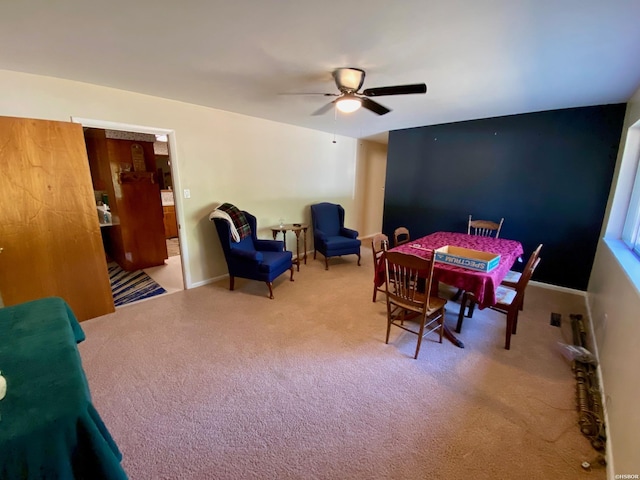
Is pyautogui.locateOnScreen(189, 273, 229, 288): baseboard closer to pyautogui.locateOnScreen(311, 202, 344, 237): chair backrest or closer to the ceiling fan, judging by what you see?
pyautogui.locateOnScreen(311, 202, 344, 237): chair backrest

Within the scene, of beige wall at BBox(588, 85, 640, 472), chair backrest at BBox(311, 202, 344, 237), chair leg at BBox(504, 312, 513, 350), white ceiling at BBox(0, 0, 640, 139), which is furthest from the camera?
chair backrest at BBox(311, 202, 344, 237)

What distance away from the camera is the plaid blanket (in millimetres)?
3422

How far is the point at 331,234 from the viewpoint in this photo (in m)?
4.89

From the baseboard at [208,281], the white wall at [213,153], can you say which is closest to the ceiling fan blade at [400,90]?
the white wall at [213,153]

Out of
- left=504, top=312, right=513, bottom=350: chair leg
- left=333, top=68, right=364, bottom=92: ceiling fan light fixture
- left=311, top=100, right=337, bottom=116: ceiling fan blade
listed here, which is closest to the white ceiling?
left=333, top=68, right=364, bottom=92: ceiling fan light fixture

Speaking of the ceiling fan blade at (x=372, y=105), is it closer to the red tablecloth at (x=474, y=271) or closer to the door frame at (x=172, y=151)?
the red tablecloth at (x=474, y=271)

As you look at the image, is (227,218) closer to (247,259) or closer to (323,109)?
(247,259)

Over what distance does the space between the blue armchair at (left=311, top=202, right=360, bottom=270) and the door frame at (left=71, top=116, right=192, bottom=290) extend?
200 centimetres

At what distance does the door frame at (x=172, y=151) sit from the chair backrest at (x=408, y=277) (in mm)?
2597

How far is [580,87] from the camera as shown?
2.54 meters

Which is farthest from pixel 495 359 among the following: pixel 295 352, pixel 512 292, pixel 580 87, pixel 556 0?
pixel 580 87

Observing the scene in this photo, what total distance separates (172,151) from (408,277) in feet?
9.86

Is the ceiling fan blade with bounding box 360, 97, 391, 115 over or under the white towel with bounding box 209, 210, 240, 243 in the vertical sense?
over

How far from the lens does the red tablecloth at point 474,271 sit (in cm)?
212
